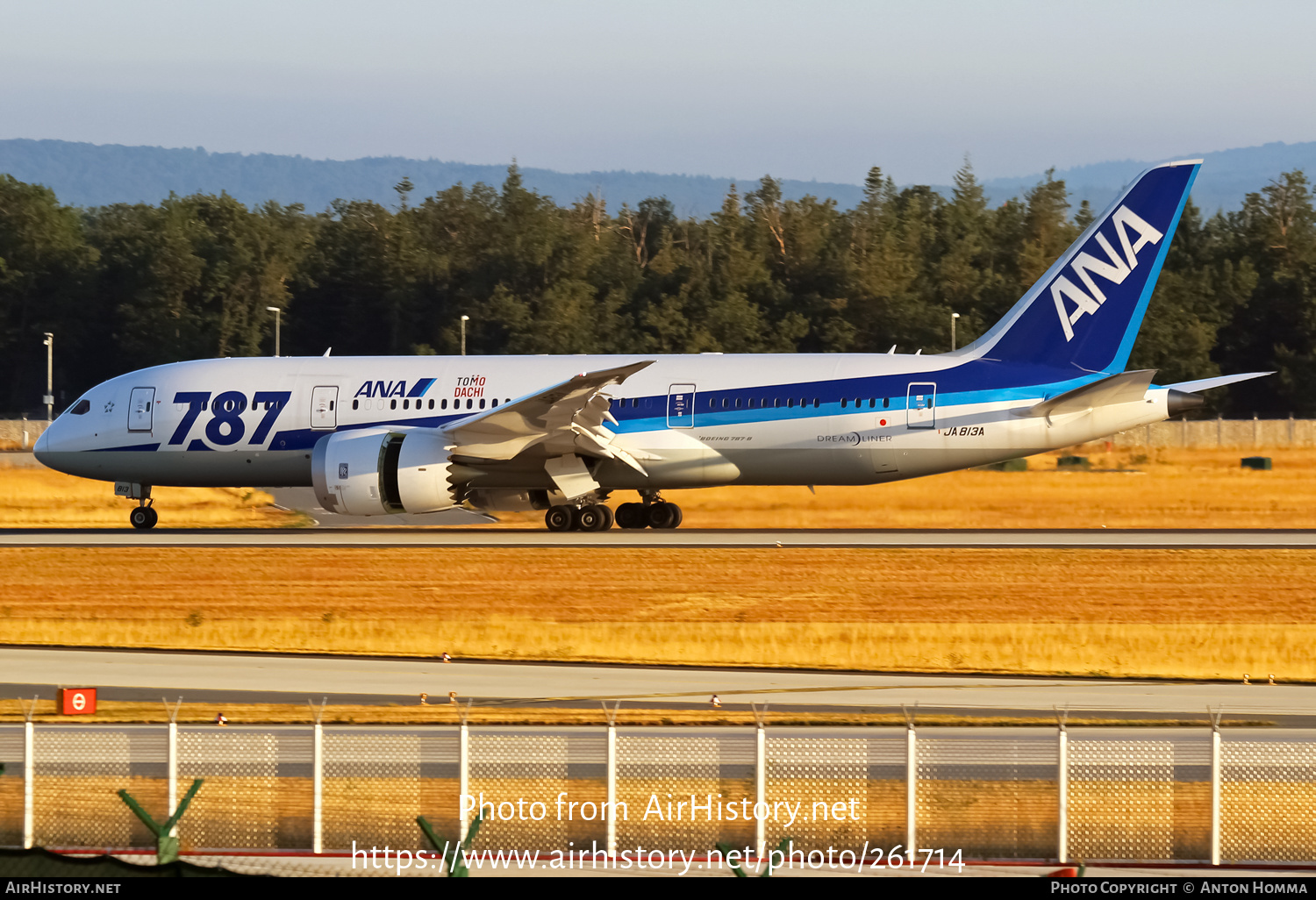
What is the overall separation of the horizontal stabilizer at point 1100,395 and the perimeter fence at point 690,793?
18.0 m

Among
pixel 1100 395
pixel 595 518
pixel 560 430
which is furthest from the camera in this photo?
pixel 595 518

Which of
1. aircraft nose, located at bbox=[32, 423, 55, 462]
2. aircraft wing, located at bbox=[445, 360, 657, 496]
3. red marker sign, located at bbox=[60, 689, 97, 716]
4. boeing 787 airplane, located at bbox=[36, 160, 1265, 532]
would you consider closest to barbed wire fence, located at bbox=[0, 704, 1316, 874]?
red marker sign, located at bbox=[60, 689, 97, 716]

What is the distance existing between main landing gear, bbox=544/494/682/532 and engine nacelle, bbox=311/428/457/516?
2.88 meters

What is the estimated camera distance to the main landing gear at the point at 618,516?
3161cm

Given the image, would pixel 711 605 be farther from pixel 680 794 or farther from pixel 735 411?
pixel 680 794

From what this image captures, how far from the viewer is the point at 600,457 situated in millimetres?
Answer: 30906

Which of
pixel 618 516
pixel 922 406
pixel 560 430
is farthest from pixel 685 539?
pixel 922 406

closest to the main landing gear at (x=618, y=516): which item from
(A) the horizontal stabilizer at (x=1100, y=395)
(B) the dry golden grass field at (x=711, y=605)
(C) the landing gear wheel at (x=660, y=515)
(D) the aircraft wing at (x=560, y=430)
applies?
(C) the landing gear wheel at (x=660, y=515)

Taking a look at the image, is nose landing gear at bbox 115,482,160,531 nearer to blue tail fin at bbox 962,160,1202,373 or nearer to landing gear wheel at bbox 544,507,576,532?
landing gear wheel at bbox 544,507,576,532

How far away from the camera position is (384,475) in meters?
29.4

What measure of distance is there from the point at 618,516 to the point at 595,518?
1.55m

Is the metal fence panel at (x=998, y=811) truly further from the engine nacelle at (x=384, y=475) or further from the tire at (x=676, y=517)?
the tire at (x=676, y=517)

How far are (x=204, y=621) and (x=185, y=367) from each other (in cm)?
1244
